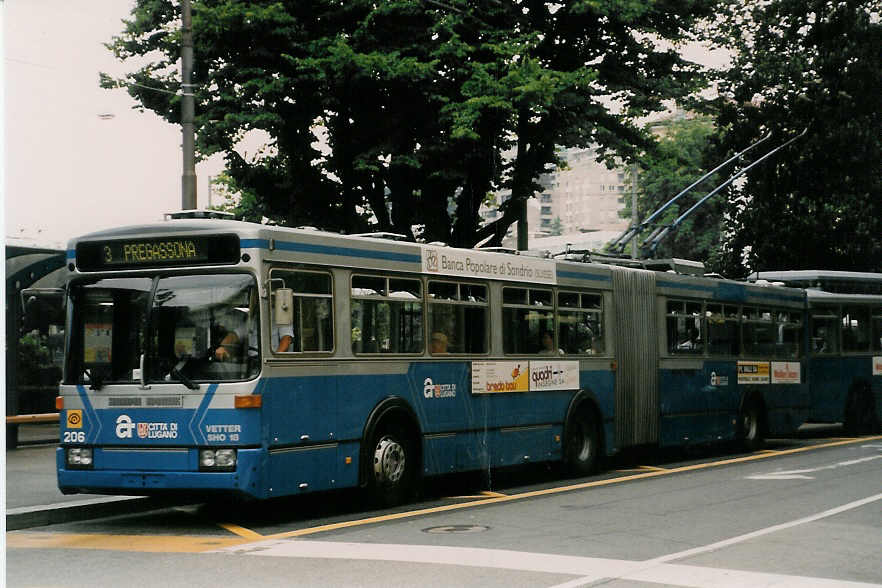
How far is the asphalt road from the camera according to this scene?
8.73 m

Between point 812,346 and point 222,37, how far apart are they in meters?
13.0

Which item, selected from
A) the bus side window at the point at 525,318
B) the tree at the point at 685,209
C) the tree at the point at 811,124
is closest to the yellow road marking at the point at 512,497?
the bus side window at the point at 525,318

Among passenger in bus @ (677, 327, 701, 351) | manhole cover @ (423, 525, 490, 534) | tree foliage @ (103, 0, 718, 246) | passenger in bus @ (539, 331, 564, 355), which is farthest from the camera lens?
tree foliage @ (103, 0, 718, 246)

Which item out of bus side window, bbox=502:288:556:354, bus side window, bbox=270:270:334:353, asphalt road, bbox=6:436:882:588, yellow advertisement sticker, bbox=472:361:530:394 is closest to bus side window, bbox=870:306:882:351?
asphalt road, bbox=6:436:882:588

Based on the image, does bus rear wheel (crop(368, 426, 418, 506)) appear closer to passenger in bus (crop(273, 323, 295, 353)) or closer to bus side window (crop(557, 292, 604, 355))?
passenger in bus (crop(273, 323, 295, 353))

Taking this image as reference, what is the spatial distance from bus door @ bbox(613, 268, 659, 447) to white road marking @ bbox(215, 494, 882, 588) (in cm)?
723

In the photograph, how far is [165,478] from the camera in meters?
11.4

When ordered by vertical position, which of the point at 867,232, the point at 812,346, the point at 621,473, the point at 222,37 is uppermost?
the point at 222,37

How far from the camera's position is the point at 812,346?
83.9 ft

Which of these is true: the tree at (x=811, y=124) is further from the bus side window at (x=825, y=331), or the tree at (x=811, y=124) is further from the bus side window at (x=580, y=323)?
the bus side window at (x=580, y=323)

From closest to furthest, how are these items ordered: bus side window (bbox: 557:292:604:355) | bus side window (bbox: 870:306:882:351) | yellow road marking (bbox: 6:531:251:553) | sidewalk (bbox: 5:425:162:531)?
yellow road marking (bbox: 6:531:251:553) → sidewalk (bbox: 5:425:162:531) → bus side window (bbox: 557:292:604:355) → bus side window (bbox: 870:306:882:351)

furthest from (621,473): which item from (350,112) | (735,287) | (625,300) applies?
(350,112)

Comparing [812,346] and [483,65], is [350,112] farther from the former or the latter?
[812,346]

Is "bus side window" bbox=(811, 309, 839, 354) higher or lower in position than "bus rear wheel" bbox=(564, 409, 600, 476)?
higher
